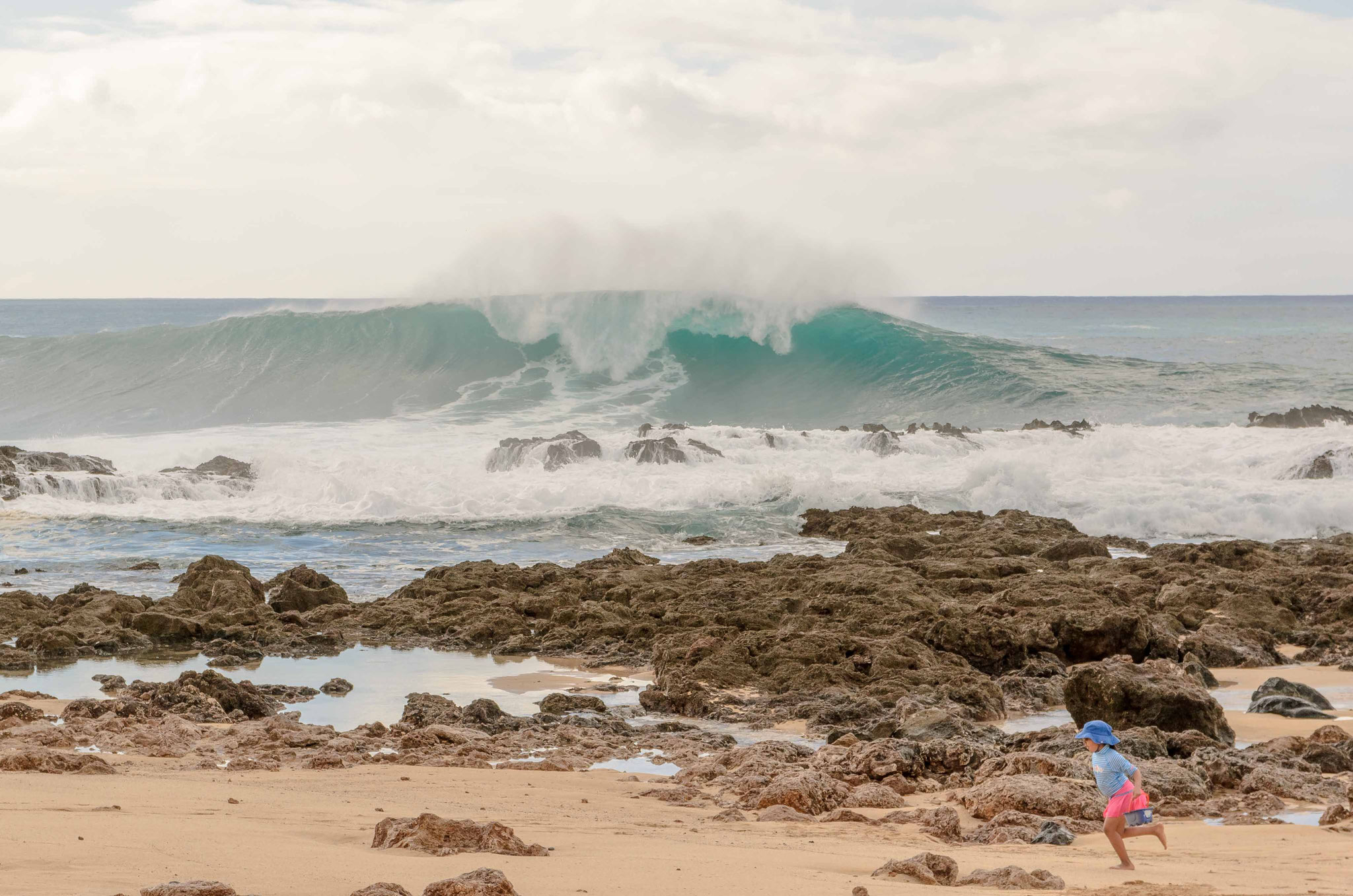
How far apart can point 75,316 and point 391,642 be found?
112 metres

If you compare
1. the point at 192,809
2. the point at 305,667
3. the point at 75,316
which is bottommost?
the point at 305,667

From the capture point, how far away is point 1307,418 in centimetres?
2656

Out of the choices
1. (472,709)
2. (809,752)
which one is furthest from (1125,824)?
(472,709)

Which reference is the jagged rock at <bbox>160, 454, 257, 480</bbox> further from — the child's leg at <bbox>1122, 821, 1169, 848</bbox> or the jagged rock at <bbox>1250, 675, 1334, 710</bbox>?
the child's leg at <bbox>1122, 821, 1169, 848</bbox>

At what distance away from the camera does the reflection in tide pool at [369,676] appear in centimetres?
826

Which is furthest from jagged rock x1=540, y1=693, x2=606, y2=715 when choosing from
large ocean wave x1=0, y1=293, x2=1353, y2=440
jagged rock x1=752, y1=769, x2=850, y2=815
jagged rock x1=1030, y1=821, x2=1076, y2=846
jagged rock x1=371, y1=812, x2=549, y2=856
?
large ocean wave x1=0, y1=293, x2=1353, y2=440

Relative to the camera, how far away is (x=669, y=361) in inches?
1467

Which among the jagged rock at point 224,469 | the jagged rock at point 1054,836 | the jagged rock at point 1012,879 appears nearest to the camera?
the jagged rock at point 1012,879

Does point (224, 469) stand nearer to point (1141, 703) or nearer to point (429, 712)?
point (429, 712)

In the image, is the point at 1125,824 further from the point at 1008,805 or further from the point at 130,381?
the point at 130,381

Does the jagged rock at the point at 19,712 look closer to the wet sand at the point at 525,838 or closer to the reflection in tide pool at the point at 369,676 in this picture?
the reflection in tide pool at the point at 369,676

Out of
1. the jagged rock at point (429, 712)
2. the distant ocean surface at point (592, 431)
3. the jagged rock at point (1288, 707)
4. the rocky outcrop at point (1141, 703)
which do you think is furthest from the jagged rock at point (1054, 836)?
the distant ocean surface at point (592, 431)

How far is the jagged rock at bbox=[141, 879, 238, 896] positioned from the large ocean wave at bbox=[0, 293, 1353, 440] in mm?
27618

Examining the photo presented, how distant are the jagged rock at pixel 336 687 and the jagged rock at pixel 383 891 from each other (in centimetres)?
521
